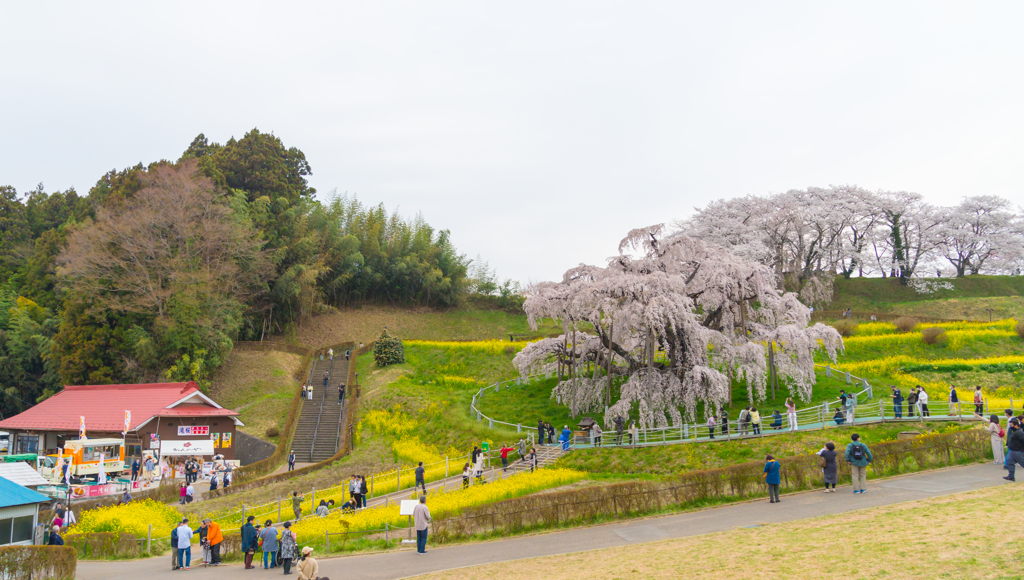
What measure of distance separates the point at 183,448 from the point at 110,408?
551 cm

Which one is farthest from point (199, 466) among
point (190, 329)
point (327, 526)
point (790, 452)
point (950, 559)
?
point (950, 559)

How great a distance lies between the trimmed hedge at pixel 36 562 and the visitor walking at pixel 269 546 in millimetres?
4168

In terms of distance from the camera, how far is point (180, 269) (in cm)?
3941

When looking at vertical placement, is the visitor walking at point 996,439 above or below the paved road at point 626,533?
above

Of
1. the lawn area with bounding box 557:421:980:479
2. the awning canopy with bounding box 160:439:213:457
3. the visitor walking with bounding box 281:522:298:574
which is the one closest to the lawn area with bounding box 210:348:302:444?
the awning canopy with bounding box 160:439:213:457

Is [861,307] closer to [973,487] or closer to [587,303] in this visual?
[587,303]

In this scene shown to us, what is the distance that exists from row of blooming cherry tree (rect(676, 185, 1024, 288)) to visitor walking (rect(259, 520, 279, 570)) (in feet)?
149

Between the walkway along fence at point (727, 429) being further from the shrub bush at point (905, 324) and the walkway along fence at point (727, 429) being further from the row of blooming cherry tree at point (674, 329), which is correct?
the shrub bush at point (905, 324)

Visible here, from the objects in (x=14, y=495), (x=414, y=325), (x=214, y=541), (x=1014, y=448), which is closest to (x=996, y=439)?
(x=1014, y=448)

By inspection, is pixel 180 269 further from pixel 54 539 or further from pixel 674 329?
pixel 674 329

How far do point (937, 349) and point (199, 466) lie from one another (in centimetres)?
4194

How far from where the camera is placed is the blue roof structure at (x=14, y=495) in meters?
16.0

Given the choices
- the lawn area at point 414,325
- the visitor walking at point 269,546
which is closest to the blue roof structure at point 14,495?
the visitor walking at point 269,546

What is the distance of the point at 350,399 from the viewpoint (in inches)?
1399
